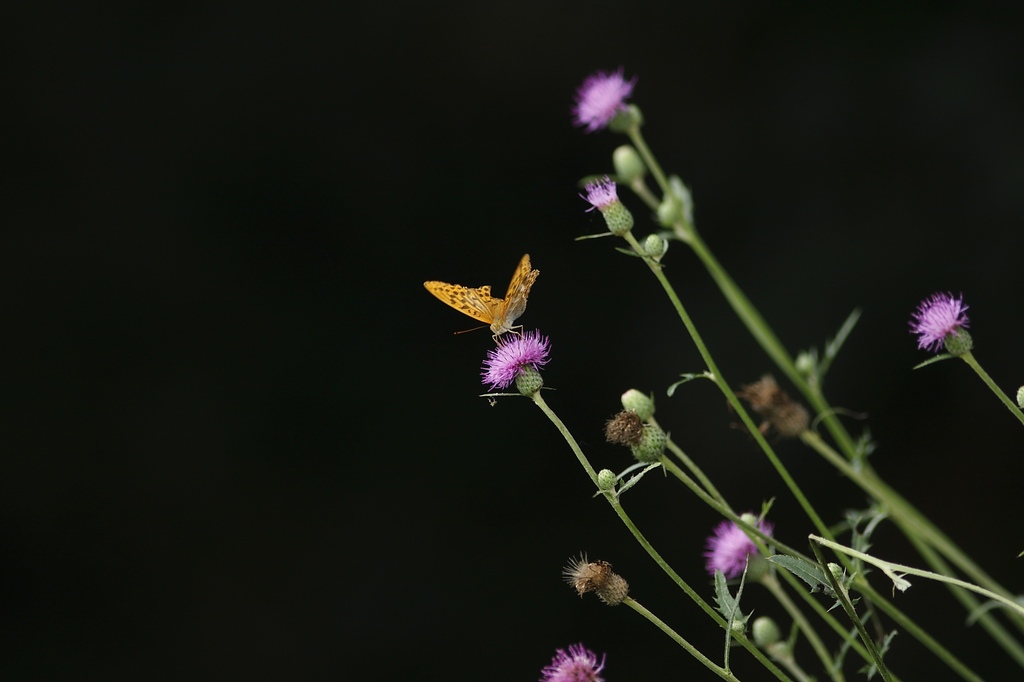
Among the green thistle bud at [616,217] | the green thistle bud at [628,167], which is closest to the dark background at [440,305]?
the green thistle bud at [628,167]

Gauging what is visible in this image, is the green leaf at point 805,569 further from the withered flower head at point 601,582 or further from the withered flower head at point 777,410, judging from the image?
the withered flower head at point 777,410

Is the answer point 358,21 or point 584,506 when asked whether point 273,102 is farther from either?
point 584,506

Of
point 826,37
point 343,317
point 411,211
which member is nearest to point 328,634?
point 343,317

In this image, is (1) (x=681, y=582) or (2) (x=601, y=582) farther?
(2) (x=601, y=582)

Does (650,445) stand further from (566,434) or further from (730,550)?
(730,550)

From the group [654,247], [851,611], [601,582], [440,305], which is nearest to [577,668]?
[601,582]

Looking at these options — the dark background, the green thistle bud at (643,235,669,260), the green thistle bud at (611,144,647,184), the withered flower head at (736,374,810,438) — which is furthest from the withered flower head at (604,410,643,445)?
the dark background

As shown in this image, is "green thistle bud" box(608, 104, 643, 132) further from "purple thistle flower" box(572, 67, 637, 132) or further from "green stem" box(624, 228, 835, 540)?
"green stem" box(624, 228, 835, 540)
